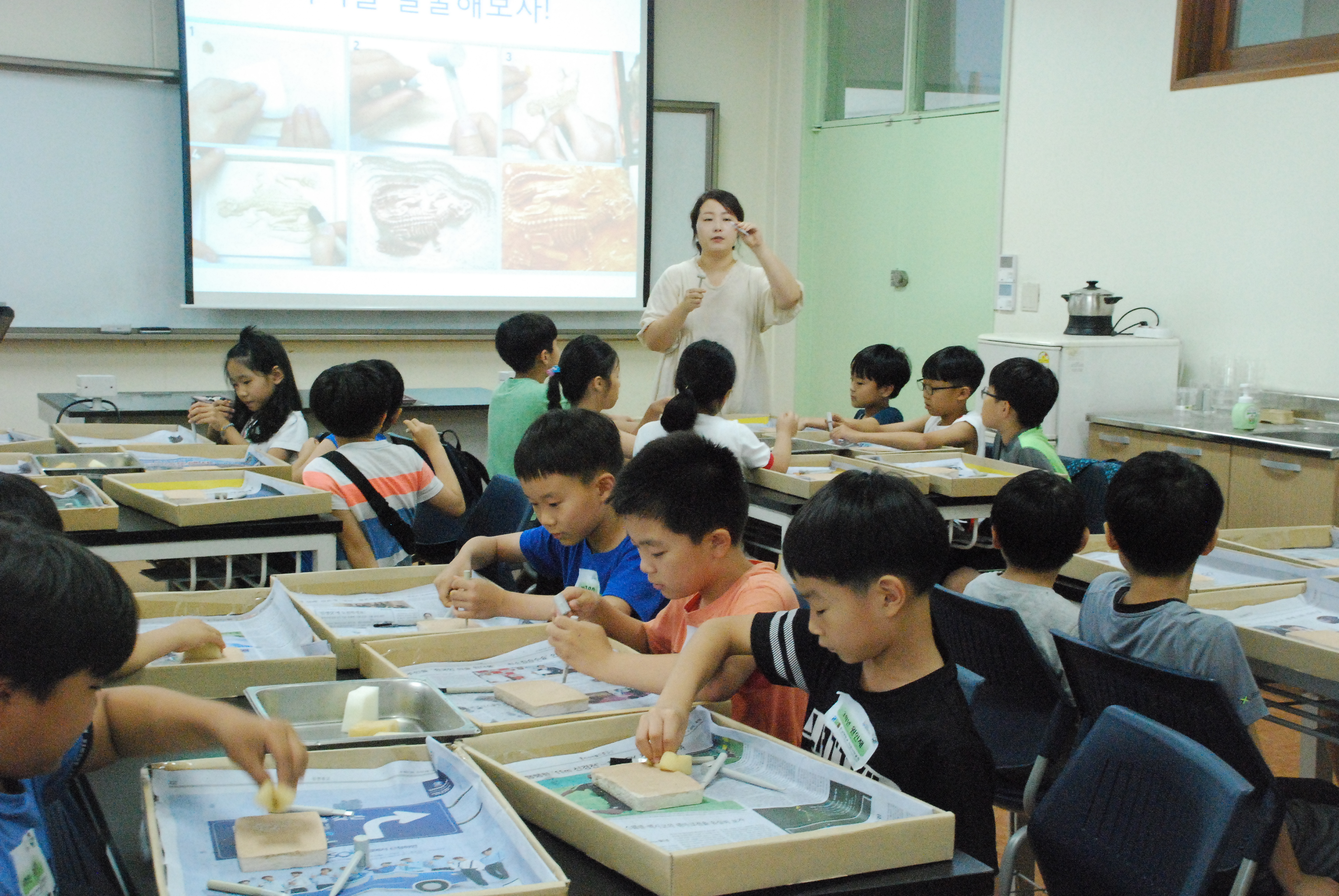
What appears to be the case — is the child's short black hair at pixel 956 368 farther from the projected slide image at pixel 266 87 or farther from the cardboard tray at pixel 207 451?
the projected slide image at pixel 266 87

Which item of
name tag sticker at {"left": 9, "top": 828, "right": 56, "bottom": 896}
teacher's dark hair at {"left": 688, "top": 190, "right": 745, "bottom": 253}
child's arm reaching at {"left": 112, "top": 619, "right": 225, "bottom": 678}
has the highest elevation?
teacher's dark hair at {"left": 688, "top": 190, "right": 745, "bottom": 253}

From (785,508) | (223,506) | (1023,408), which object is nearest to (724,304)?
(1023,408)

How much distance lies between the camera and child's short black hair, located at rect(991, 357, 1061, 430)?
3.30 m

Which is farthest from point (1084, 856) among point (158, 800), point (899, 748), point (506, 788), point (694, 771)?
point (158, 800)

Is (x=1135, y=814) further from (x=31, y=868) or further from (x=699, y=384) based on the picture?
(x=699, y=384)

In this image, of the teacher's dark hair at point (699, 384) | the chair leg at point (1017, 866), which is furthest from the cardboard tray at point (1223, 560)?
the teacher's dark hair at point (699, 384)

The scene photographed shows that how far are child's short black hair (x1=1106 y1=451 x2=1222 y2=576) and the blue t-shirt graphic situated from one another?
76 centimetres

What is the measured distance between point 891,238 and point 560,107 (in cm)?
185

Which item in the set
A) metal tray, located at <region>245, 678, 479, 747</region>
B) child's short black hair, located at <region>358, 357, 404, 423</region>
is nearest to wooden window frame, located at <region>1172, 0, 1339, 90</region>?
child's short black hair, located at <region>358, 357, 404, 423</region>

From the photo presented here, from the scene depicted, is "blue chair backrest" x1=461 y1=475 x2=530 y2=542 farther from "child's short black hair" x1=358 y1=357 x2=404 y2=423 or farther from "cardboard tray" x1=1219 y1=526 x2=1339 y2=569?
"cardboard tray" x1=1219 y1=526 x2=1339 y2=569

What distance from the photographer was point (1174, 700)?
1.65m

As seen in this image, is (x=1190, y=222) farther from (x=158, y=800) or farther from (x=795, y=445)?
(x=158, y=800)

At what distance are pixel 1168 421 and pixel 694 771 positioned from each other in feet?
11.8

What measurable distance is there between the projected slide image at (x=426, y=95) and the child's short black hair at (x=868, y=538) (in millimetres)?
5028
